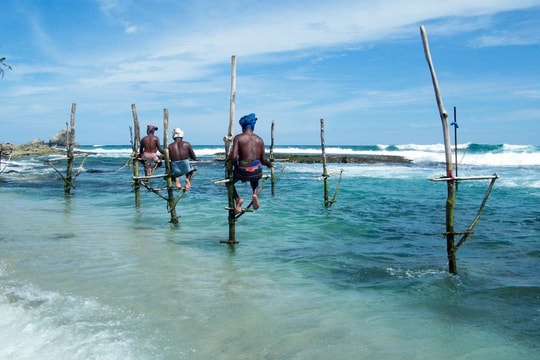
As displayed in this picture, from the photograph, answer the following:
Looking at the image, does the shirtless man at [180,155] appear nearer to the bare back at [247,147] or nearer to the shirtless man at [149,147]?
the shirtless man at [149,147]

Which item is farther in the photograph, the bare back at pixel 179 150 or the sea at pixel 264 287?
the bare back at pixel 179 150

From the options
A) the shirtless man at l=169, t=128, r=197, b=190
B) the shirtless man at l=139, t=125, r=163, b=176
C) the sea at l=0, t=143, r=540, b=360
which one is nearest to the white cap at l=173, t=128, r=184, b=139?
the shirtless man at l=169, t=128, r=197, b=190

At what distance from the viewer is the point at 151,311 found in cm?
625

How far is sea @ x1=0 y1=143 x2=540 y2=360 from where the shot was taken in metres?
5.34

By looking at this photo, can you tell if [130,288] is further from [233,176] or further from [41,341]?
[233,176]

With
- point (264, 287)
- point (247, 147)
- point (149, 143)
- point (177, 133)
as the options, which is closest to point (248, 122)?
point (247, 147)

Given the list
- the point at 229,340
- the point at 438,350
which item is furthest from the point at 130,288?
the point at 438,350

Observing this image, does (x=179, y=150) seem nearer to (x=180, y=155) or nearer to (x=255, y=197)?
(x=180, y=155)

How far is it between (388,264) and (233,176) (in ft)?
11.2

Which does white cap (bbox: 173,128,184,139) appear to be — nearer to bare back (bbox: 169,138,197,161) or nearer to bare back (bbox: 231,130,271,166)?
bare back (bbox: 169,138,197,161)

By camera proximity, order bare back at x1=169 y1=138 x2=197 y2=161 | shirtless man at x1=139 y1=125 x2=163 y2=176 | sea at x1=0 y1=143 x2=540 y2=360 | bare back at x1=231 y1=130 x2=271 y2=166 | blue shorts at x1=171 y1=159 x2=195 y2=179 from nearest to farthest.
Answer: sea at x1=0 y1=143 x2=540 y2=360 < bare back at x1=231 y1=130 x2=271 y2=166 < bare back at x1=169 y1=138 x2=197 y2=161 < blue shorts at x1=171 y1=159 x2=195 y2=179 < shirtless man at x1=139 y1=125 x2=163 y2=176

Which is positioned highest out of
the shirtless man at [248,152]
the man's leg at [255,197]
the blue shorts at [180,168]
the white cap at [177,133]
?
the white cap at [177,133]

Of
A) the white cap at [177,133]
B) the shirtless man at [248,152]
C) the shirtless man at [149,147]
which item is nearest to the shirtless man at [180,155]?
the white cap at [177,133]

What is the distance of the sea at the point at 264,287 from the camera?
534 cm
